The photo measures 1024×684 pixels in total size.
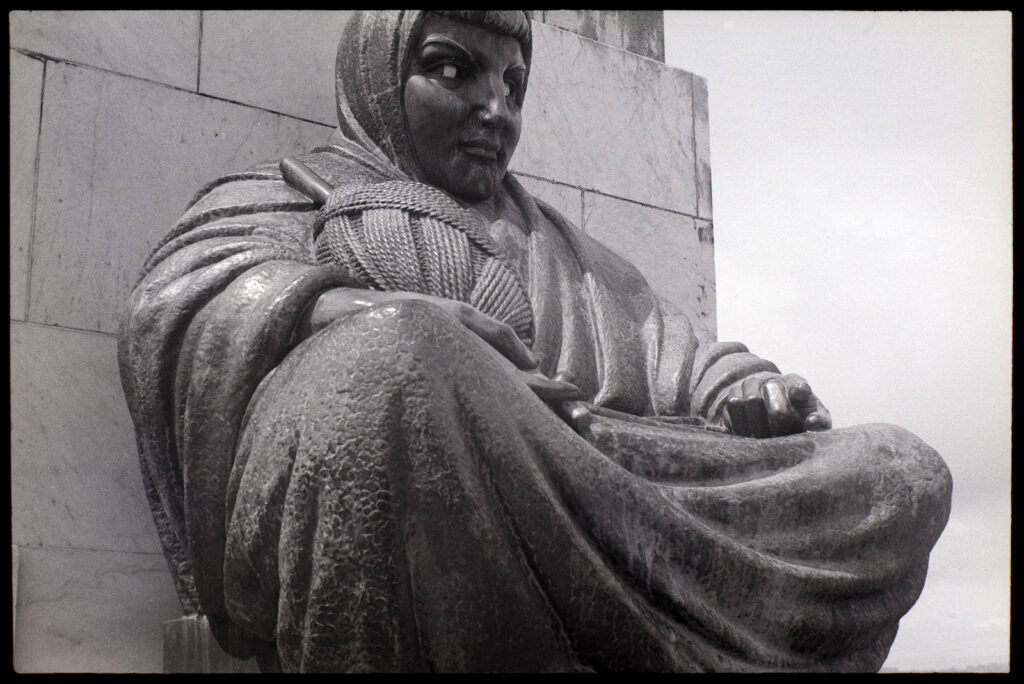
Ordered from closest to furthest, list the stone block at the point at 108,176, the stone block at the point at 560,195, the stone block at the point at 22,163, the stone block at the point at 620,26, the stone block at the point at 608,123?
the stone block at the point at 22,163
the stone block at the point at 108,176
the stone block at the point at 560,195
the stone block at the point at 608,123
the stone block at the point at 620,26

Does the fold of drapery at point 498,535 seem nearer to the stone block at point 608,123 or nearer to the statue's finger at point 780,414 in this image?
the statue's finger at point 780,414

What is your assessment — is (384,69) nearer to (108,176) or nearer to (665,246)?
(108,176)

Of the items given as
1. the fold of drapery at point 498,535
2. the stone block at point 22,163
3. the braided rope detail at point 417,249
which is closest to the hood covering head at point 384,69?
the braided rope detail at point 417,249

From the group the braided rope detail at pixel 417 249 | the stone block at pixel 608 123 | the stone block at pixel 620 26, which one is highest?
the stone block at pixel 620 26

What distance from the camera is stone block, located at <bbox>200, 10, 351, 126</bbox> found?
588 centimetres

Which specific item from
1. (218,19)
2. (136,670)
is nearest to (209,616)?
(136,670)

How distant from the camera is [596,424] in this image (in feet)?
13.4

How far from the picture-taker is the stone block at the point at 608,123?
684cm

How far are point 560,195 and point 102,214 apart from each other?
2.30 meters

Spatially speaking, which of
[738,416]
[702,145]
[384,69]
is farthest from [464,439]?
[702,145]

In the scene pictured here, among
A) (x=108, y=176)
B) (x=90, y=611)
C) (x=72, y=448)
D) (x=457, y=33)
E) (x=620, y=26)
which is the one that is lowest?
(x=90, y=611)

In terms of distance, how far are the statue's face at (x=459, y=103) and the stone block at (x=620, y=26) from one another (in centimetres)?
204

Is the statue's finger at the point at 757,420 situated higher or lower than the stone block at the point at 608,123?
lower

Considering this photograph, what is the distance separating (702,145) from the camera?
7379 millimetres
